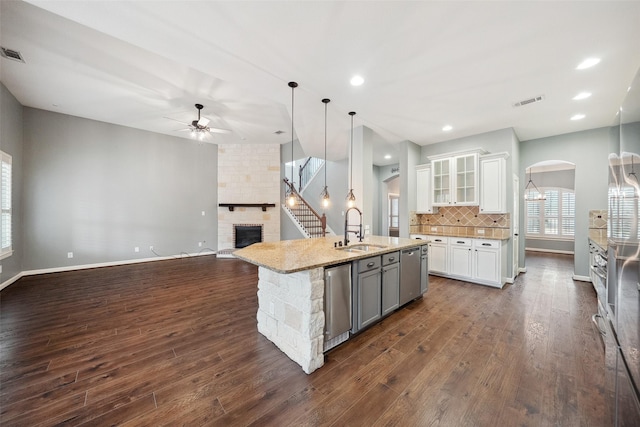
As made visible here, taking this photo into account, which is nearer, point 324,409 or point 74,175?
point 324,409

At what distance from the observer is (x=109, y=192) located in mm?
5629

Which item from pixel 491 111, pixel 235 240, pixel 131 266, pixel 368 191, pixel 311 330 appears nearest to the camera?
pixel 311 330

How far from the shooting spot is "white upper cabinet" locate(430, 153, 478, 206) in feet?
15.3

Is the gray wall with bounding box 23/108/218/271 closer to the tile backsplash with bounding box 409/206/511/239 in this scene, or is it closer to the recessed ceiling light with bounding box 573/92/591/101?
the tile backsplash with bounding box 409/206/511/239

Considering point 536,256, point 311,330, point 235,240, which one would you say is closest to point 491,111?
point 311,330

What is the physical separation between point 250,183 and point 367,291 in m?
5.60

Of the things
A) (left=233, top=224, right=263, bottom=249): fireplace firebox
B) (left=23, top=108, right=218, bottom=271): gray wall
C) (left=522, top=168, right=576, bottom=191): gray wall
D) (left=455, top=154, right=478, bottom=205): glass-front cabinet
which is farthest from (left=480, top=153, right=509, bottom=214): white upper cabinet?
(left=23, top=108, right=218, bottom=271): gray wall

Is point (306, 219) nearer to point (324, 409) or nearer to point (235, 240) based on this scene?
point (235, 240)

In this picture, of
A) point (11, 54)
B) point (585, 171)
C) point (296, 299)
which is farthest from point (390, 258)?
point (11, 54)

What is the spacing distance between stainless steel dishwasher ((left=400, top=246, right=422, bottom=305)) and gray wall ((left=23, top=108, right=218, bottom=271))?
230 inches

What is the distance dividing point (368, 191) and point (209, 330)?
135 inches

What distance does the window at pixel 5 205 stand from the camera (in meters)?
3.91

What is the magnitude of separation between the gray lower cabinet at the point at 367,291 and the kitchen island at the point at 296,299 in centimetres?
14

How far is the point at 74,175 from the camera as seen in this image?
5223 millimetres
